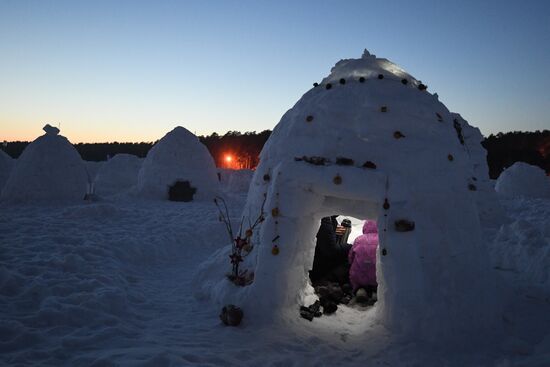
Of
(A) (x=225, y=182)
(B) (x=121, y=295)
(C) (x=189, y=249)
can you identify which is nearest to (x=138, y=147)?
(A) (x=225, y=182)

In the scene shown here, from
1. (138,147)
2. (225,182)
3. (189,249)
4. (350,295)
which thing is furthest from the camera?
(138,147)

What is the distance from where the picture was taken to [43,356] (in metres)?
2.89

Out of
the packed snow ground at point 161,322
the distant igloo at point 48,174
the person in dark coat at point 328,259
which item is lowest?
the packed snow ground at point 161,322

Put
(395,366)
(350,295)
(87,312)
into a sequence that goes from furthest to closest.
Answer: (350,295) < (87,312) < (395,366)

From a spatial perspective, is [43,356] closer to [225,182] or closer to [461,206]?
[461,206]

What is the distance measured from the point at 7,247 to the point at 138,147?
38.2 m

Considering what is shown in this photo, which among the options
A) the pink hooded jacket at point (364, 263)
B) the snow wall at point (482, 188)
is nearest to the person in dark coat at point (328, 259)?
the pink hooded jacket at point (364, 263)

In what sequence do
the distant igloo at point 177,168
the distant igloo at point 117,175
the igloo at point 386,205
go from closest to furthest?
the igloo at point 386,205, the distant igloo at point 177,168, the distant igloo at point 117,175

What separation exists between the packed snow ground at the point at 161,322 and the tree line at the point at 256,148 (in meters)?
5.45

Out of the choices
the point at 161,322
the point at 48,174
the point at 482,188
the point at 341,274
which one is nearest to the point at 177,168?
the point at 48,174

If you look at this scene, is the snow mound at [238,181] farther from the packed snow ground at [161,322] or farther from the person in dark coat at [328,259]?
the person in dark coat at [328,259]

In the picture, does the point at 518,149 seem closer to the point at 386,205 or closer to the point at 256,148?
the point at 256,148

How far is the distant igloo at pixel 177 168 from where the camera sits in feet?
46.6

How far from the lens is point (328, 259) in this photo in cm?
588
